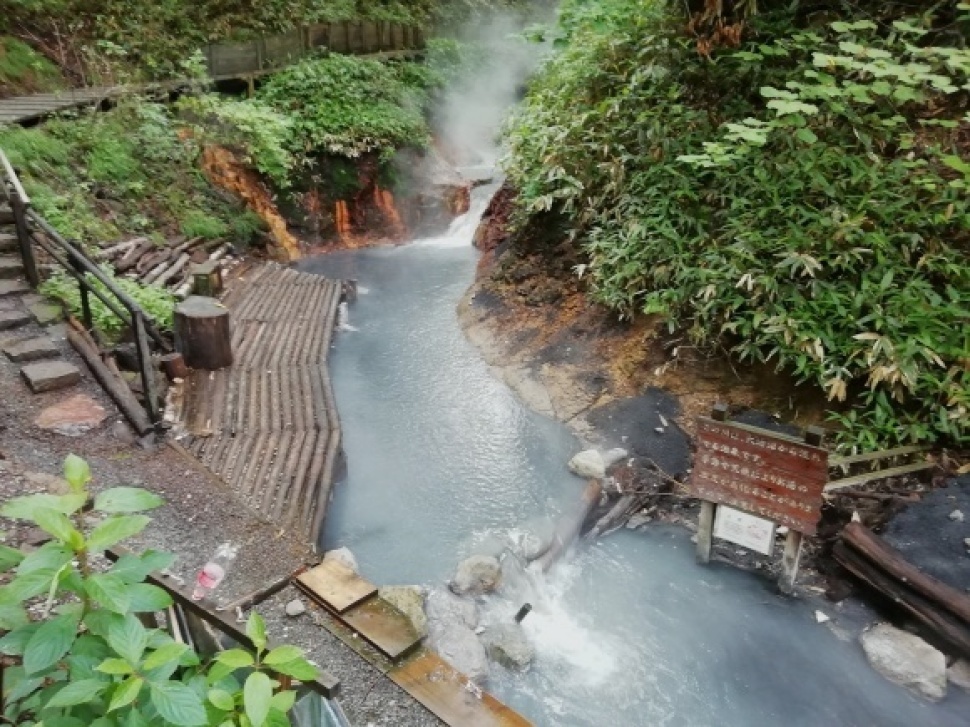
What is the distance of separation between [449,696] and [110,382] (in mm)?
4992

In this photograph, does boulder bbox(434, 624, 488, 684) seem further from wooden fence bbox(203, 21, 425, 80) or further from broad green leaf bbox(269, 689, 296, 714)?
wooden fence bbox(203, 21, 425, 80)

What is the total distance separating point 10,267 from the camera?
25.9 ft

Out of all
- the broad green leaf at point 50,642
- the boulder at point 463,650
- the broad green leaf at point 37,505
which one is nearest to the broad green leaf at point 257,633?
the broad green leaf at point 50,642

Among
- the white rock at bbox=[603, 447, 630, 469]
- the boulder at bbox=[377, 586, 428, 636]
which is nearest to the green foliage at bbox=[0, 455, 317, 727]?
the boulder at bbox=[377, 586, 428, 636]

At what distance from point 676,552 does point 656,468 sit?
1.11 meters

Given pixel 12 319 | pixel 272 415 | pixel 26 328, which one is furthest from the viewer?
pixel 272 415

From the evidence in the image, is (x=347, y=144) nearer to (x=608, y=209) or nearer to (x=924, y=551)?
(x=608, y=209)

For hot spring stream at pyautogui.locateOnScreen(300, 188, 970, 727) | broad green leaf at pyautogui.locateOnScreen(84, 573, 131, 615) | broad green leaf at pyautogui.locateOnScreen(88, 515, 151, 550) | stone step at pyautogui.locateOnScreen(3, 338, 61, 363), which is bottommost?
hot spring stream at pyautogui.locateOnScreen(300, 188, 970, 727)

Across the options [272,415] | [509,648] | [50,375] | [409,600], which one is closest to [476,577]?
[509,648]

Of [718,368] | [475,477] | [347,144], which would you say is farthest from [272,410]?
[347,144]

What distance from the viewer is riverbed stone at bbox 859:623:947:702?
210 inches

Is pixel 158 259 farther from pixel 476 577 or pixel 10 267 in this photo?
pixel 476 577

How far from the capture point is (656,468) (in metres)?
7.79

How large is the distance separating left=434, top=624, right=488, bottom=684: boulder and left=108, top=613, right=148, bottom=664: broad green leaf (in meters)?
3.36
